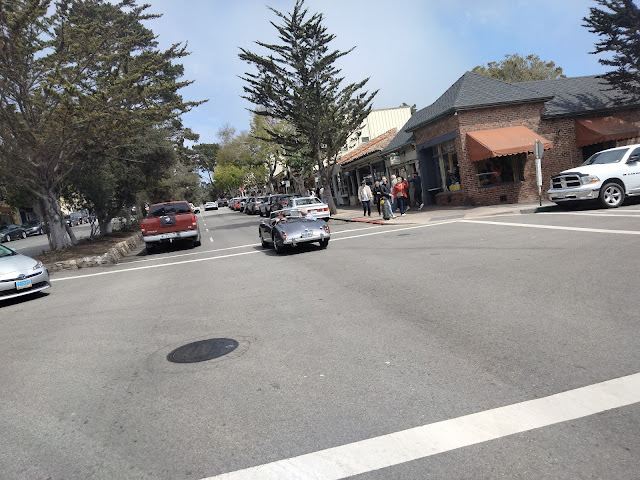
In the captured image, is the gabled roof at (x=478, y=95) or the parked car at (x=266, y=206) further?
the parked car at (x=266, y=206)

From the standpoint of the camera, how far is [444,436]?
3.34 m

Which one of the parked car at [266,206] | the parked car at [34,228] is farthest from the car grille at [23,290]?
the parked car at [34,228]

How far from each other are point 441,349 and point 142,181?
88.5 feet

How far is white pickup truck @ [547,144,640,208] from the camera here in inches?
606

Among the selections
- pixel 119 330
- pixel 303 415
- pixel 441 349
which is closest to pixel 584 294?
pixel 441 349

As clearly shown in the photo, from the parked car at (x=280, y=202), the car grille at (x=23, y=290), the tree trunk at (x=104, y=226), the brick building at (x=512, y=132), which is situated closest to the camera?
the car grille at (x=23, y=290)

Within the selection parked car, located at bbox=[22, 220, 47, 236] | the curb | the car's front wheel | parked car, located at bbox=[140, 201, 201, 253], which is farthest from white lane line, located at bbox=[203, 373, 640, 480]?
parked car, located at bbox=[22, 220, 47, 236]

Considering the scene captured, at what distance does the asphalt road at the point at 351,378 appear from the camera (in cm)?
321

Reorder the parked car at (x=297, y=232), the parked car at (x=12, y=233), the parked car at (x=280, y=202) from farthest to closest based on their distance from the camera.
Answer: the parked car at (x=12, y=233)
the parked car at (x=280, y=202)
the parked car at (x=297, y=232)

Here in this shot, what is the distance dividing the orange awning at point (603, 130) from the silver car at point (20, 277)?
21.8 metres

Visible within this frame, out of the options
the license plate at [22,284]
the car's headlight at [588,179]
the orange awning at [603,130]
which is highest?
the orange awning at [603,130]

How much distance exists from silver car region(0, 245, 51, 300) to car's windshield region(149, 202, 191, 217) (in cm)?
752

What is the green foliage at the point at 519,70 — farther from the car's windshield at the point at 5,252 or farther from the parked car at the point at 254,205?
the car's windshield at the point at 5,252

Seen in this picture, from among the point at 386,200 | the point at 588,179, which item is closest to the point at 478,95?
the point at 386,200
